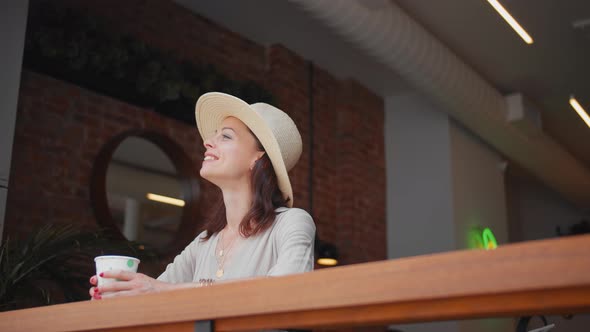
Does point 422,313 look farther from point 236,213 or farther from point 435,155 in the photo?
point 435,155

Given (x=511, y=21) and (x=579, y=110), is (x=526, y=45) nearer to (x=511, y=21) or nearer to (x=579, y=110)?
(x=511, y=21)

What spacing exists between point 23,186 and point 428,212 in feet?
12.4

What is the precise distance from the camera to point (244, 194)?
2.05 metres

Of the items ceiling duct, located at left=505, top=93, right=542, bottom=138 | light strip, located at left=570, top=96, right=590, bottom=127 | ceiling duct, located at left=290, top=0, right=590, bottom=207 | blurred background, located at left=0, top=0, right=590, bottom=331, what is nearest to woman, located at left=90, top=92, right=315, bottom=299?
blurred background, located at left=0, top=0, right=590, bottom=331

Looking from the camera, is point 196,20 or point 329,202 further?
point 329,202

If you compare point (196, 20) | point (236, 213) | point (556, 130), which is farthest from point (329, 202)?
point (236, 213)

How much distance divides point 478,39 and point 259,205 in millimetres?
3980

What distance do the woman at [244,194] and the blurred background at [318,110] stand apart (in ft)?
4.24

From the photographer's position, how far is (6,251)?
114 inches

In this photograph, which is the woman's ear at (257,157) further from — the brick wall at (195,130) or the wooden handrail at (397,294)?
the brick wall at (195,130)

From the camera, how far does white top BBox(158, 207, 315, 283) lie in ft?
5.52

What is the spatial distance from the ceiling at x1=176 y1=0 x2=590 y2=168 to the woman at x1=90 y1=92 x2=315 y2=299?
99.5 inches

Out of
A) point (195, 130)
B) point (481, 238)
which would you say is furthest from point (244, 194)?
point (481, 238)

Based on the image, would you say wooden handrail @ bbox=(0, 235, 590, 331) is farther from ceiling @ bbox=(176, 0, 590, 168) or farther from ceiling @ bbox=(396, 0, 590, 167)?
ceiling @ bbox=(396, 0, 590, 167)
